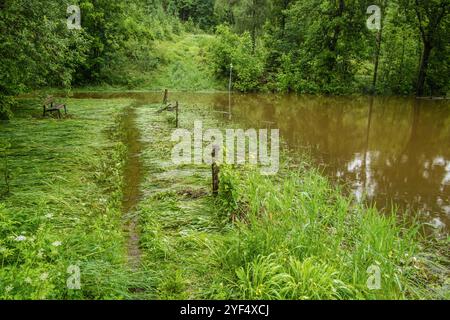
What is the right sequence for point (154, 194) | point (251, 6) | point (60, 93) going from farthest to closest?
point (251, 6), point (60, 93), point (154, 194)

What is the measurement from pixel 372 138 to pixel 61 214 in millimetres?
10648

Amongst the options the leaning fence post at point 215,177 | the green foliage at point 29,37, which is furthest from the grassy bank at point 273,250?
the green foliage at point 29,37

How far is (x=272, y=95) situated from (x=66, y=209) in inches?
844

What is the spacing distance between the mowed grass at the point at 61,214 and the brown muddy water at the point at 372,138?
12.9ft

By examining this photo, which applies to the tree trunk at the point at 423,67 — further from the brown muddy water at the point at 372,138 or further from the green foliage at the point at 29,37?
the green foliage at the point at 29,37

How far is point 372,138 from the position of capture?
13281 mm

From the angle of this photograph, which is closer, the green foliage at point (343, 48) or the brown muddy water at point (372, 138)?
the brown muddy water at point (372, 138)

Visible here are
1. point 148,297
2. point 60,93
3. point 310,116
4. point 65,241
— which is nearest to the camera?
point 148,297

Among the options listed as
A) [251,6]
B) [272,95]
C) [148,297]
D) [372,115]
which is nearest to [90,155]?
[148,297]

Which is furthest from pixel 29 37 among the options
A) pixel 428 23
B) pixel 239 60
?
pixel 428 23

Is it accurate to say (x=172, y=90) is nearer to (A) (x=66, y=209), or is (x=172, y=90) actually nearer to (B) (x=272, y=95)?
(B) (x=272, y=95)

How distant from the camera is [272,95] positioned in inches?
1027

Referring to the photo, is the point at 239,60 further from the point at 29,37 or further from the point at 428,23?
the point at 29,37

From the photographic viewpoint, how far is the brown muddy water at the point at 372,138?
7.89m
